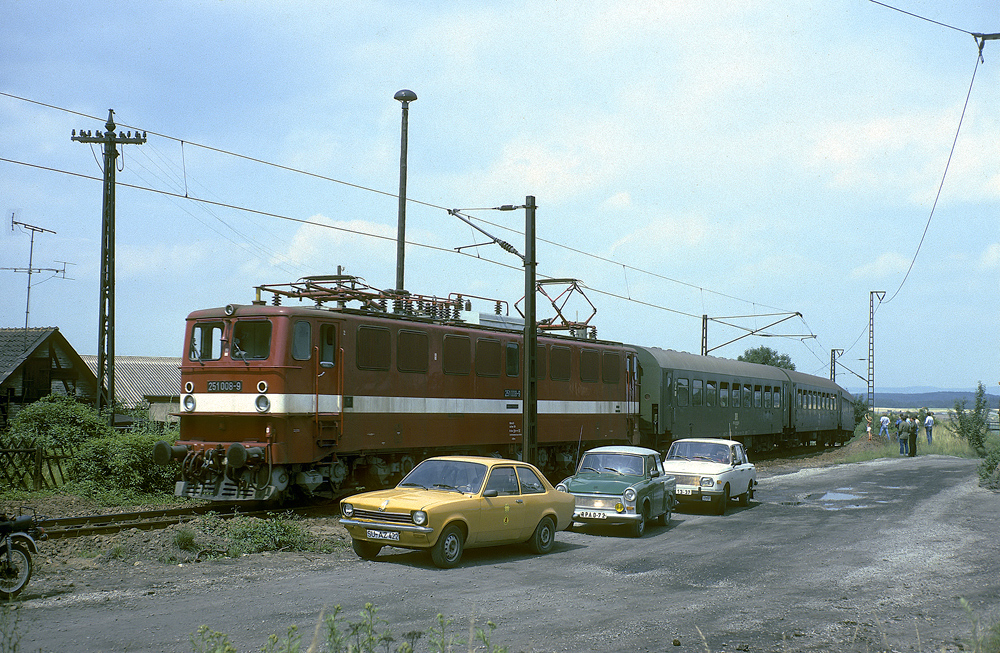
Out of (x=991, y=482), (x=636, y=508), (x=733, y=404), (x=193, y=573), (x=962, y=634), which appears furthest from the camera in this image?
(x=733, y=404)

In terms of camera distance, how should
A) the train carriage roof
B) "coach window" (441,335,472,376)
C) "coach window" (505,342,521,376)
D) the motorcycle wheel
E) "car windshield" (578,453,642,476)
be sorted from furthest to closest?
the train carriage roof < "coach window" (505,342,521,376) < "coach window" (441,335,472,376) < "car windshield" (578,453,642,476) < the motorcycle wheel

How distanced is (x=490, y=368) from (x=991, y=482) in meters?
13.6

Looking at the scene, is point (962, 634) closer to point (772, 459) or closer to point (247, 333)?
point (247, 333)

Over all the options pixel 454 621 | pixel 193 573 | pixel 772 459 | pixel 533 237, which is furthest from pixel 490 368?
pixel 772 459

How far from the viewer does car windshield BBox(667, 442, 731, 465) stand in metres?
19.0

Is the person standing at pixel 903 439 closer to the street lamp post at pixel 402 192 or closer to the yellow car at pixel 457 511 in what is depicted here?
the street lamp post at pixel 402 192

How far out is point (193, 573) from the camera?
10711 millimetres

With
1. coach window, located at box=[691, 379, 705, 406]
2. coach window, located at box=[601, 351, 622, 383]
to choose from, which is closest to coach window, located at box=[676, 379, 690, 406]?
coach window, located at box=[691, 379, 705, 406]

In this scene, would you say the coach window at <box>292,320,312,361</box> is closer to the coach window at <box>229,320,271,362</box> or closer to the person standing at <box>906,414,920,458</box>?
the coach window at <box>229,320,271,362</box>

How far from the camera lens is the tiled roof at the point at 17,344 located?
35688 millimetres

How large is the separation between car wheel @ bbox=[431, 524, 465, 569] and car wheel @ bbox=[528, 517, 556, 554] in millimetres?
1540

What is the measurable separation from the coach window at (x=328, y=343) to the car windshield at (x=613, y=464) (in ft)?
16.1

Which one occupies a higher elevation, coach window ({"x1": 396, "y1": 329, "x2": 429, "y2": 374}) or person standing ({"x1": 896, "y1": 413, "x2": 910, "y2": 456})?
coach window ({"x1": 396, "y1": 329, "x2": 429, "y2": 374})

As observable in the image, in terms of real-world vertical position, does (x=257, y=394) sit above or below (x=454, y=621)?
above
